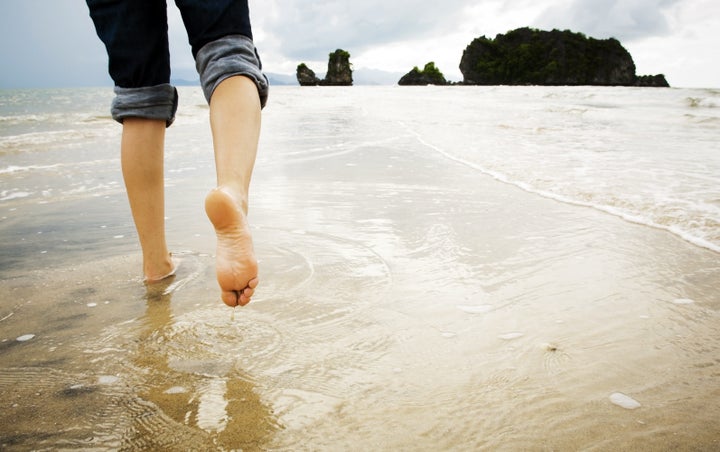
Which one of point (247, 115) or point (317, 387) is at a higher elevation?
point (247, 115)

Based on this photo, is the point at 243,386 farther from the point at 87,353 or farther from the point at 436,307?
the point at 436,307

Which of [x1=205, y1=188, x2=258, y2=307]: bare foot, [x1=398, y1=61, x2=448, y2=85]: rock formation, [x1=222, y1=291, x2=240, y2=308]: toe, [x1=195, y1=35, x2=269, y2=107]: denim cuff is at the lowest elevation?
[x1=222, y1=291, x2=240, y2=308]: toe

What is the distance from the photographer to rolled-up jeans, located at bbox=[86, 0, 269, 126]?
51.5 inches

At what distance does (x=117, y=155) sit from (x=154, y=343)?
4393mm

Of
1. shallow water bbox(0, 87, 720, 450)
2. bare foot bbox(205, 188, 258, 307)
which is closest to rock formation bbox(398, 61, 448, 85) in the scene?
shallow water bbox(0, 87, 720, 450)

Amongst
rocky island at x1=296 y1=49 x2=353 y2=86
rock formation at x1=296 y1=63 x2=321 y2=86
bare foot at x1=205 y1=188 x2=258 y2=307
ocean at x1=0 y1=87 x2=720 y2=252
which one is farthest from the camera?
rock formation at x1=296 y1=63 x2=321 y2=86

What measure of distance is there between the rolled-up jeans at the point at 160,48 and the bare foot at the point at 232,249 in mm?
383

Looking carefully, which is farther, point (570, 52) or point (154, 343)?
point (570, 52)

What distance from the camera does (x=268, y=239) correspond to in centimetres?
223

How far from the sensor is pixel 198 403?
1.04 metres

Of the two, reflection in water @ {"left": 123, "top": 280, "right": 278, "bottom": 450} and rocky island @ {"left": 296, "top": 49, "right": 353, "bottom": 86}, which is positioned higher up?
rocky island @ {"left": 296, "top": 49, "right": 353, "bottom": 86}

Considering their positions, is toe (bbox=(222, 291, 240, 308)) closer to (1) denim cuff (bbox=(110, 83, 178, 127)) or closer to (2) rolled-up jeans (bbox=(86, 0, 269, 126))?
(2) rolled-up jeans (bbox=(86, 0, 269, 126))

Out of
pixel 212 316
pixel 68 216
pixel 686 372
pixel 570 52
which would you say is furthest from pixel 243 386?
pixel 570 52

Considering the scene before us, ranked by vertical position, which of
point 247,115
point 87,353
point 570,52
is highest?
point 570,52
